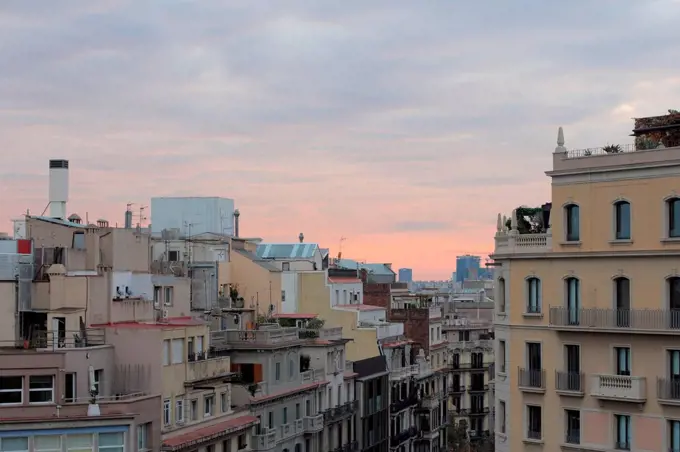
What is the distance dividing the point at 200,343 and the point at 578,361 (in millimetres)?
20682

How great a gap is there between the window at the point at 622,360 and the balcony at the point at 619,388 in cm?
74

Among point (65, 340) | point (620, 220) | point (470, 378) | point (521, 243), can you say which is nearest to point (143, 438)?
point (65, 340)

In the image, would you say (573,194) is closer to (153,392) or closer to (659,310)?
(659,310)

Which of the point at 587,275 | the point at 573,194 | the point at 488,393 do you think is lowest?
the point at 488,393

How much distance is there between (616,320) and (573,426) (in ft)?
18.3

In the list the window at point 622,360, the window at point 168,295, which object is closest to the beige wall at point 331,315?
the window at point 168,295

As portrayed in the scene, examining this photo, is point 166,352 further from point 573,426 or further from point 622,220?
point 622,220

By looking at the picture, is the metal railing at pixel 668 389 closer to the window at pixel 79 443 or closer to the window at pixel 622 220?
the window at pixel 622 220

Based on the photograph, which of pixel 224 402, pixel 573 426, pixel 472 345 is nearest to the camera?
pixel 573 426

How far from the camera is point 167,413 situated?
2402 inches

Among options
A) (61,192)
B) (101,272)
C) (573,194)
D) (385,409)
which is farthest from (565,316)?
(385,409)

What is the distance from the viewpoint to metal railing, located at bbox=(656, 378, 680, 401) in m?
52.7

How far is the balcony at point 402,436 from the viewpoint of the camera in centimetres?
10674

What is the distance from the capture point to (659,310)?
53.3 metres
